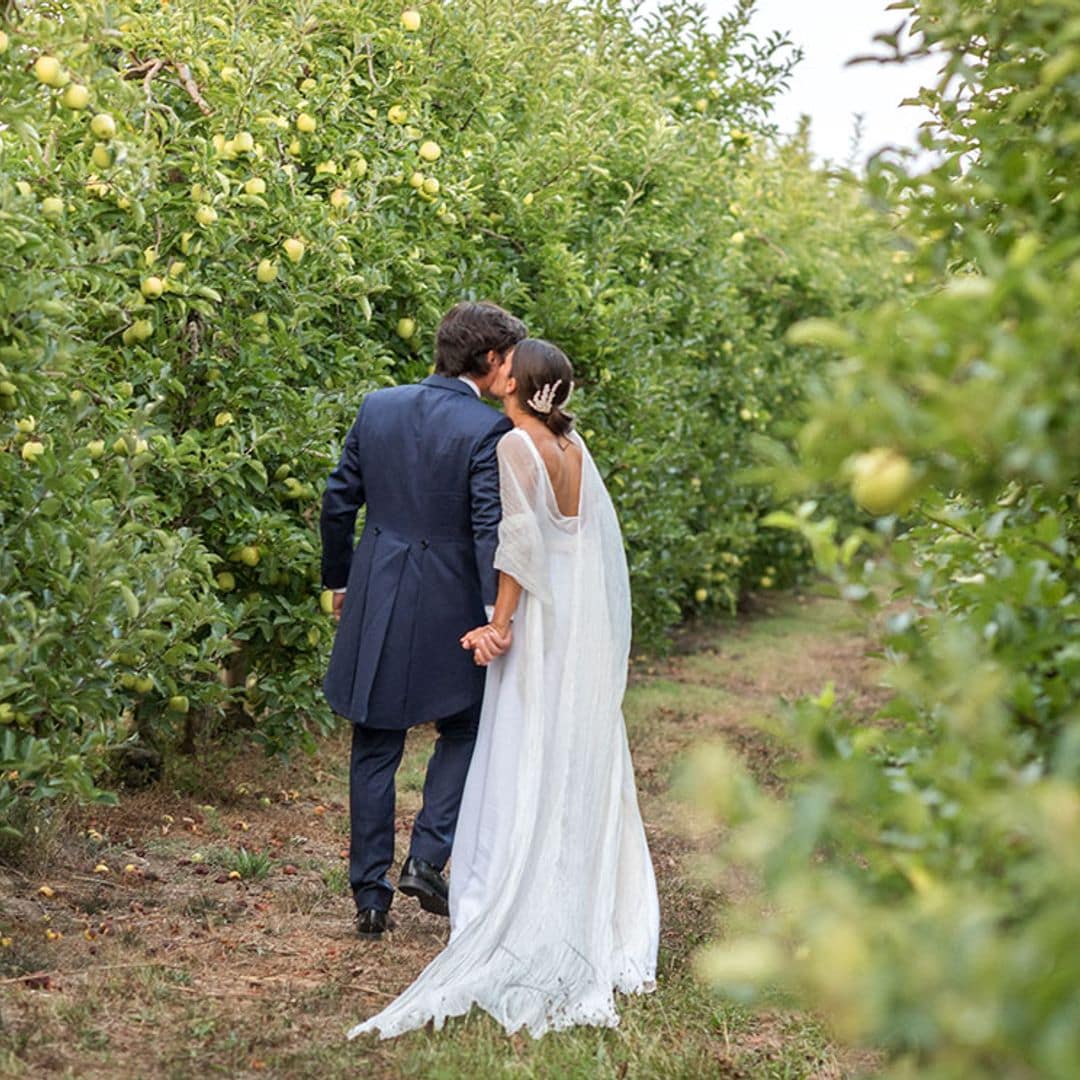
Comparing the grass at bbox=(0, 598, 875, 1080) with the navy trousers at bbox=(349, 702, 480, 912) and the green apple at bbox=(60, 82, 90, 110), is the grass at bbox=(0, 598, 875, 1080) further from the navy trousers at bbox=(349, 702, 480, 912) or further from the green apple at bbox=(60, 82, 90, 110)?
the green apple at bbox=(60, 82, 90, 110)

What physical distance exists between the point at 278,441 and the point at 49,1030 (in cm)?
247

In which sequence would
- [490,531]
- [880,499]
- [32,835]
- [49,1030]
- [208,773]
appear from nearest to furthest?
[880,499], [49,1030], [490,531], [32,835], [208,773]

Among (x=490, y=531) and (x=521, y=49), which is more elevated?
(x=521, y=49)

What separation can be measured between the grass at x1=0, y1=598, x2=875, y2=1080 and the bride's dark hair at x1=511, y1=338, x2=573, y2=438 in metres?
1.61

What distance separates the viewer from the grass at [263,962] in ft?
12.0

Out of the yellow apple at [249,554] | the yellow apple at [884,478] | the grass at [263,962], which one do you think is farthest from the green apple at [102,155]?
the yellow apple at [884,478]

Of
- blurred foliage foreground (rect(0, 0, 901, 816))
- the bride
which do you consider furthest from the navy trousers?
blurred foliage foreground (rect(0, 0, 901, 816))

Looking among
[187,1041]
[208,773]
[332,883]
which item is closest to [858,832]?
[187,1041]

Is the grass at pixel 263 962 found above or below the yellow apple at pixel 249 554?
below

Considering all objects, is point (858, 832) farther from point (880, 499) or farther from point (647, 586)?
point (647, 586)

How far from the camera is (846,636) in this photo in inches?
526

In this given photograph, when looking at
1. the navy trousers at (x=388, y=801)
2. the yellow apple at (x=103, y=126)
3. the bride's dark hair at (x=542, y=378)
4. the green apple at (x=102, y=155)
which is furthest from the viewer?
the navy trousers at (x=388, y=801)

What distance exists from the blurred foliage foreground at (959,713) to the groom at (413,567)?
2240 millimetres

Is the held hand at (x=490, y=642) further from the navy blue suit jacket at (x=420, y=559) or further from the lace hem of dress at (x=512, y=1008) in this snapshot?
the lace hem of dress at (x=512, y=1008)
